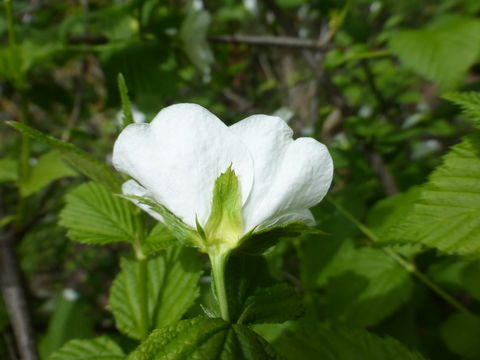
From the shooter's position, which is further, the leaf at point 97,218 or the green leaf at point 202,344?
the leaf at point 97,218

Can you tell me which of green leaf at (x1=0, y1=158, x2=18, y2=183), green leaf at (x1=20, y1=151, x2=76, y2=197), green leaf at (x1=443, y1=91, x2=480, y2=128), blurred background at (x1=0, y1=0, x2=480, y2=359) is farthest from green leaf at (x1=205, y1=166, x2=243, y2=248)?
green leaf at (x1=0, y1=158, x2=18, y2=183)

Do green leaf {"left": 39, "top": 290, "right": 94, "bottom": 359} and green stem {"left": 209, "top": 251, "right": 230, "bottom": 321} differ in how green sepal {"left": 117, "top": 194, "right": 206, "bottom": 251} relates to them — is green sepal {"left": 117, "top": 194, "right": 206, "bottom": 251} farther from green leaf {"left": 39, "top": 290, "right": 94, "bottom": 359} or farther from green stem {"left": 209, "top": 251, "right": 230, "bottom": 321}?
green leaf {"left": 39, "top": 290, "right": 94, "bottom": 359}

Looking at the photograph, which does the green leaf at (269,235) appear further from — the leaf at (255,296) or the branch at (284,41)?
the branch at (284,41)

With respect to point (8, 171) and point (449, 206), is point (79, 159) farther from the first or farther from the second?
point (8, 171)

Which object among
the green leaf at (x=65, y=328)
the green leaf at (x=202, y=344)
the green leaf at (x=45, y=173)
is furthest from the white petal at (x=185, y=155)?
the green leaf at (x=65, y=328)

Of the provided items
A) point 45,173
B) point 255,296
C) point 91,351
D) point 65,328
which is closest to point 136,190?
point 255,296

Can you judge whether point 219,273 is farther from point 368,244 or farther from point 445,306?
point 445,306
